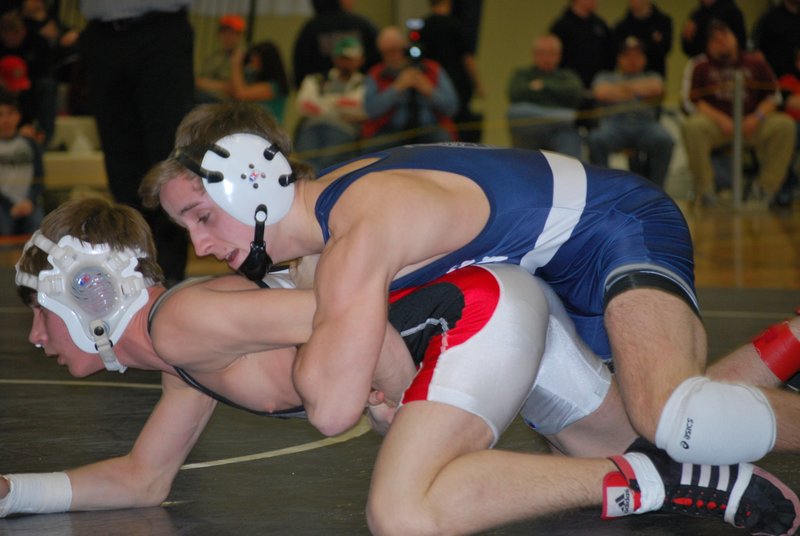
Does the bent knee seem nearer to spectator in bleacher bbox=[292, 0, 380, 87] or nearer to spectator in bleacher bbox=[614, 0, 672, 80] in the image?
spectator in bleacher bbox=[292, 0, 380, 87]

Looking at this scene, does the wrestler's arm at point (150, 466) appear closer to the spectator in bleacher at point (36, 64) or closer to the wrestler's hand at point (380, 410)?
the wrestler's hand at point (380, 410)

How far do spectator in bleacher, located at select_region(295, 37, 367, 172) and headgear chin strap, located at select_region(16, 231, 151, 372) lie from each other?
6.86 m

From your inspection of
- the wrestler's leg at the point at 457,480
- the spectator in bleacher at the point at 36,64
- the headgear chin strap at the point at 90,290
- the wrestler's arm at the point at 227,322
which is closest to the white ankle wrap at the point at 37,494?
the headgear chin strap at the point at 90,290

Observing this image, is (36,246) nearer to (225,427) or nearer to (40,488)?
Result: (40,488)

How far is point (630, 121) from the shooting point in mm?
10305

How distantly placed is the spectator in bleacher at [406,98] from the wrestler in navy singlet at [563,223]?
20.7 ft

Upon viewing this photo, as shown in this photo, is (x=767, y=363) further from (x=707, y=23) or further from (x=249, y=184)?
(x=707, y=23)

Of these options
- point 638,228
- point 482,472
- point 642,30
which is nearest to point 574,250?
point 638,228

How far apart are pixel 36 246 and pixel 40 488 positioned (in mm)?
522

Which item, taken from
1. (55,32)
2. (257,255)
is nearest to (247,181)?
(257,255)

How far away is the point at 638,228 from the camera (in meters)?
2.95

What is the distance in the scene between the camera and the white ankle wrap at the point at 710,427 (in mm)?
2559

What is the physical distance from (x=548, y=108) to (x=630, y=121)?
71 cm

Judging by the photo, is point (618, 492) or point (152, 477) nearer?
point (618, 492)
